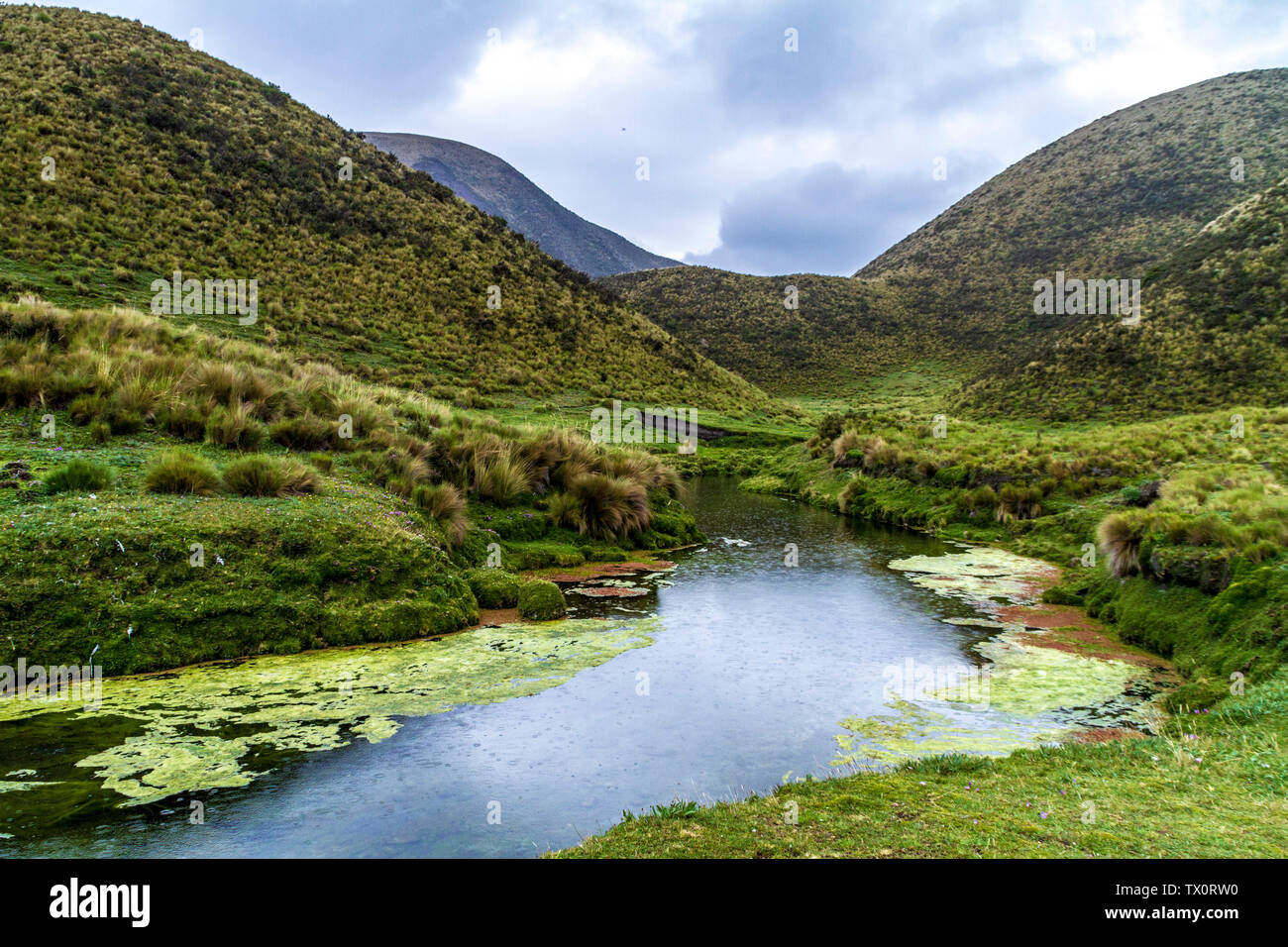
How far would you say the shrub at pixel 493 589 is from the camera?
13125mm

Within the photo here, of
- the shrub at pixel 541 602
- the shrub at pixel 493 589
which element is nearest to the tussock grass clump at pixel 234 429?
the shrub at pixel 493 589

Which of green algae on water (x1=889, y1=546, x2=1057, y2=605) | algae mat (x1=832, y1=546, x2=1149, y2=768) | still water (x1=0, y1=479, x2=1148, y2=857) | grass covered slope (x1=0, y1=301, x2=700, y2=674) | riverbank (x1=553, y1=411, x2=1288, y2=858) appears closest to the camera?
riverbank (x1=553, y1=411, x2=1288, y2=858)

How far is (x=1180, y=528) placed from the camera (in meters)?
12.6

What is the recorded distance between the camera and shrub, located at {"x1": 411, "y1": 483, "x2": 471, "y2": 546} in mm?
14539

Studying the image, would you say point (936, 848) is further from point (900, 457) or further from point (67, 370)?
point (900, 457)

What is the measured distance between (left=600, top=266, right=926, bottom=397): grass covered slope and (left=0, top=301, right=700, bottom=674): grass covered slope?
68.2 metres

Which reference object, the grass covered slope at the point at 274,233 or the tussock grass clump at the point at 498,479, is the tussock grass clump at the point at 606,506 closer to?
the tussock grass clump at the point at 498,479

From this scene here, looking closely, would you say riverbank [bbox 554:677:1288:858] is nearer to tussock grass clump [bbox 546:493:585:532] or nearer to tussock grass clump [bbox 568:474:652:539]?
tussock grass clump [bbox 546:493:585:532]

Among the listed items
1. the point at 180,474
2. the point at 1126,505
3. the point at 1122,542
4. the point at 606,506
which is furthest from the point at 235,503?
the point at 1126,505

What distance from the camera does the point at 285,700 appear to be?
819 centimetres

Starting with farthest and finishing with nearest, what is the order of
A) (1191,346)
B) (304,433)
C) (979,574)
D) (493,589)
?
(1191,346) → (979,574) → (304,433) → (493,589)

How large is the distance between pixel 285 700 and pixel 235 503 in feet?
15.7

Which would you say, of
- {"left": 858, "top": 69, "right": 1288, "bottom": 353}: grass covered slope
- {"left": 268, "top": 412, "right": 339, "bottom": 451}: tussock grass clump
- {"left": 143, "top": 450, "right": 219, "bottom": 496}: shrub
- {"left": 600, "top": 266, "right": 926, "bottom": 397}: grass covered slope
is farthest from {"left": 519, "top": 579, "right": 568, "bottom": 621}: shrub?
{"left": 858, "top": 69, "right": 1288, "bottom": 353}: grass covered slope

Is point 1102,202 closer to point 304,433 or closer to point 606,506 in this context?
point 606,506
